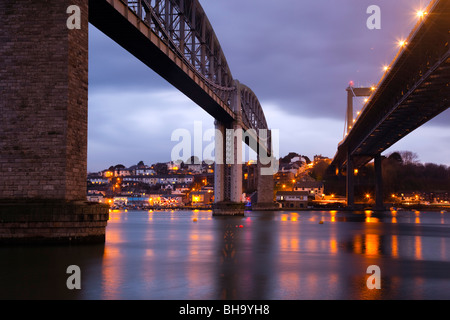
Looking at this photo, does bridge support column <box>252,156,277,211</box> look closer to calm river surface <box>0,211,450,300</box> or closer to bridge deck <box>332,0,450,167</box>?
bridge deck <box>332,0,450,167</box>

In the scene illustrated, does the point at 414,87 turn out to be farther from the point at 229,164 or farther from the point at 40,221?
the point at 40,221

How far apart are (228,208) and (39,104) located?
64.7 m

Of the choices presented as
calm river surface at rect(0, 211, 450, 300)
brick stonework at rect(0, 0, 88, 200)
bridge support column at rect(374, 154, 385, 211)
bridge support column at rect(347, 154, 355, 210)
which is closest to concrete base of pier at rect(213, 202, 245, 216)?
bridge support column at rect(347, 154, 355, 210)

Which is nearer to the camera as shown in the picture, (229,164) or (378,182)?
(229,164)

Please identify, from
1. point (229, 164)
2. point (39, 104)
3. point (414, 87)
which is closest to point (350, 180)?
point (229, 164)

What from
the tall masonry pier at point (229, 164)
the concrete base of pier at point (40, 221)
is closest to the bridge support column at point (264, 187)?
the tall masonry pier at point (229, 164)

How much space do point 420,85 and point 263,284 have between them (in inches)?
1854

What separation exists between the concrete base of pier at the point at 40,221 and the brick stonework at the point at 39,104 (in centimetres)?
63

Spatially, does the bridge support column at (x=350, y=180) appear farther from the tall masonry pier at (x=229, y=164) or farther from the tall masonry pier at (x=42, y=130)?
the tall masonry pier at (x=42, y=130)

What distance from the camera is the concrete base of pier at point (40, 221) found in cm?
2567

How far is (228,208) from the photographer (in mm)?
90062

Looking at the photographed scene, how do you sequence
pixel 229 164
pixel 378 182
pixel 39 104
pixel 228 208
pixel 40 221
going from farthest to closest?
pixel 378 182 → pixel 228 208 → pixel 229 164 → pixel 39 104 → pixel 40 221

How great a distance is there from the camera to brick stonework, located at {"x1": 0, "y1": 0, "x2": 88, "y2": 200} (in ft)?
87.0
